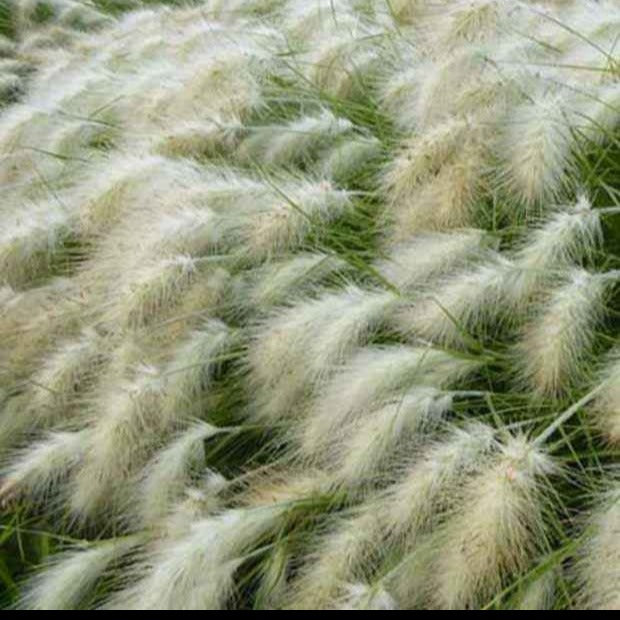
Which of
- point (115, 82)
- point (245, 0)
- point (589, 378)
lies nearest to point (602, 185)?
point (589, 378)

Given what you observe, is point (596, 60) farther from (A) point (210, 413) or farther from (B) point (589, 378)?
(A) point (210, 413)

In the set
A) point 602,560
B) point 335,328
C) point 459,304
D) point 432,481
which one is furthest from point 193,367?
point 602,560

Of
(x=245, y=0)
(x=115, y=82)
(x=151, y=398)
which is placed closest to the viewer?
(x=151, y=398)

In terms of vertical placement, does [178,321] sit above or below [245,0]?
below

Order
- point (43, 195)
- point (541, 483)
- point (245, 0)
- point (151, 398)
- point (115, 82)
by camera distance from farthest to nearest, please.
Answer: point (245, 0), point (115, 82), point (43, 195), point (151, 398), point (541, 483)

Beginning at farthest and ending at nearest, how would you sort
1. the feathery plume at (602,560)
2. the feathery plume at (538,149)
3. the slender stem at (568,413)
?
the feathery plume at (538,149), the slender stem at (568,413), the feathery plume at (602,560)

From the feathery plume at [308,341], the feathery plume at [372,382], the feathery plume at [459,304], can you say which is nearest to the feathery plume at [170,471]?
the feathery plume at [308,341]

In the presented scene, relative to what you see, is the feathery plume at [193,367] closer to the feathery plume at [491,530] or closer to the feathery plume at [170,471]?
the feathery plume at [170,471]

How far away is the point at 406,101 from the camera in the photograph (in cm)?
280

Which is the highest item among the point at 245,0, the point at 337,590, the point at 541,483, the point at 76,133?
the point at 245,0

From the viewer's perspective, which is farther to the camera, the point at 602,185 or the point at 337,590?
the point at 602,185

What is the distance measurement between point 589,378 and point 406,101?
37.9 inches

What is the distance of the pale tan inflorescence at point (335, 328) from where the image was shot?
198 centimetres

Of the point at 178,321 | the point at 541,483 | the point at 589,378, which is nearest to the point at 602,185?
the point at 589,378
